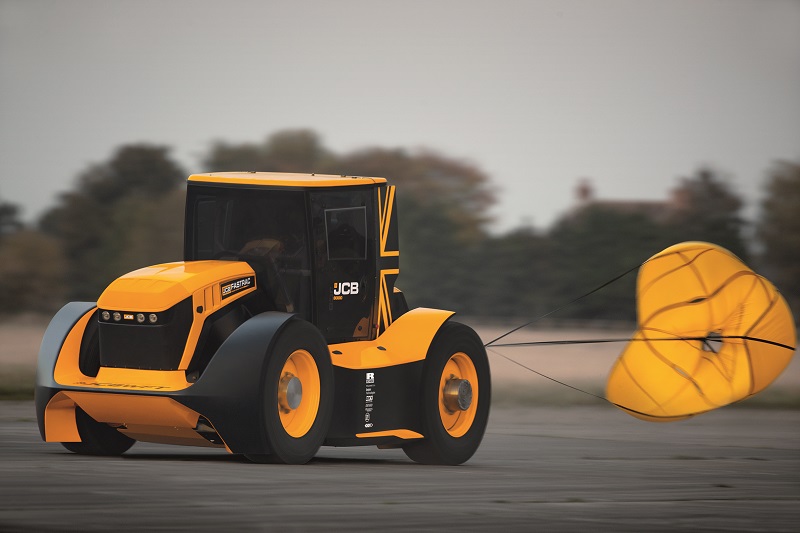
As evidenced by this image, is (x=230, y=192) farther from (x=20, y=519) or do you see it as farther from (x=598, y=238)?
(x=598, y=238)

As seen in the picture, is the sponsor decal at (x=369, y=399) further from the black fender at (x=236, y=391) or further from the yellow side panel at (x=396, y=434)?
the black fender at (x=236, y=391)

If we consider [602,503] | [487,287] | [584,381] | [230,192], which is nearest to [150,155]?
[487,287]

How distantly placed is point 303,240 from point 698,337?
5.15 m

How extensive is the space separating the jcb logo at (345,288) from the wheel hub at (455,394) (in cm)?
132

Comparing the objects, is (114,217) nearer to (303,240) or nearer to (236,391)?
(303,240)

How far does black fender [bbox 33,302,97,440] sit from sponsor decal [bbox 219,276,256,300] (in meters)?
1.42

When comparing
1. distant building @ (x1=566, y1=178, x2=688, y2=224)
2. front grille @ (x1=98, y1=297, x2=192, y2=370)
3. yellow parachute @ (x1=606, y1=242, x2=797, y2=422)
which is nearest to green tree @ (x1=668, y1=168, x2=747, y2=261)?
distant building @ (x1=566, y1=178, x2=688, y2=224)

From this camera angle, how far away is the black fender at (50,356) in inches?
500

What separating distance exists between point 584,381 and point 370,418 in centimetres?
1892

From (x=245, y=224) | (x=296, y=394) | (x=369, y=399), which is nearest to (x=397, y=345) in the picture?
(x=369, y=399)

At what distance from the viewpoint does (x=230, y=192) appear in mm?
13273

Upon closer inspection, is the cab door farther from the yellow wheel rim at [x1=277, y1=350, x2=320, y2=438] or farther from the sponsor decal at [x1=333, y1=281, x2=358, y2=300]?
the yellow wheel rim at [x1=277, y1=350, x2=320, y2=438]

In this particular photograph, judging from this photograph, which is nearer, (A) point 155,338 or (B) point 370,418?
(A) point 155,338

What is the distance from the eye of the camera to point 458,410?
14.1 m
